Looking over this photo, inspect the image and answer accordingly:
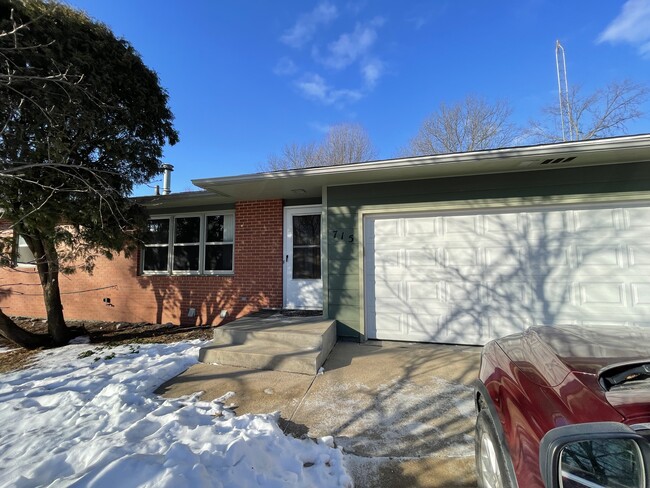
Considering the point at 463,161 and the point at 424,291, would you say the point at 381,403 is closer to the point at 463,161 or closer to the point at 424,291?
the point at 424,291

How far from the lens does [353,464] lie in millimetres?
2572

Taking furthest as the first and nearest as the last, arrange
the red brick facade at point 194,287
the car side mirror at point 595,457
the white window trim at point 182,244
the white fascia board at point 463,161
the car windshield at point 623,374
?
the white window trim at point 182,244, the red brick facade at point 194,287, the white fascia board at point 463,161, the car windshield at point 623,374, the car side mirror at point 595,457

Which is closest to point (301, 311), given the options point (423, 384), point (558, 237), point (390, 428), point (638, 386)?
point (423, 384)

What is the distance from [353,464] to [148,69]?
323 inches

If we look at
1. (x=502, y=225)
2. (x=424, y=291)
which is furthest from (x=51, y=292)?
(x=502, y=225)

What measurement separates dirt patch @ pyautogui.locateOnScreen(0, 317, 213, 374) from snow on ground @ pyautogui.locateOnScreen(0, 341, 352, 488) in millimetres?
1985

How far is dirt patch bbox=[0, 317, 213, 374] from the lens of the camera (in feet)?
19.7

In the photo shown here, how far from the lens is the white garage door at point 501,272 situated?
4867 millimetres

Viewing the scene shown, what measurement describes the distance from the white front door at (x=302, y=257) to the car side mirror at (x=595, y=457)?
5647mm

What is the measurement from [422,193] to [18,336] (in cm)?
859

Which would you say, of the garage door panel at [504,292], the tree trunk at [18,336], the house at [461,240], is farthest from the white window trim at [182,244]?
the garage door panel at [504,292]

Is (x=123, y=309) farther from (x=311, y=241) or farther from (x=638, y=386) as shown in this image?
(x=638, y=386)

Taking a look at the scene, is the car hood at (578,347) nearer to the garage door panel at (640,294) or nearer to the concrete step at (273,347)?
the concrete step at (273,347)

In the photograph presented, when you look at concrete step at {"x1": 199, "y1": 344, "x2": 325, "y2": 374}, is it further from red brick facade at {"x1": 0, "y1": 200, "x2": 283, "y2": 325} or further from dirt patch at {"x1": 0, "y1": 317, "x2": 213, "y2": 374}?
red brick facade at {"x1": 0, "y1": 200, "x2": 283, "y2": 325}
